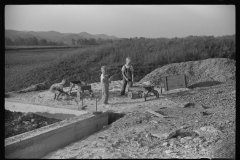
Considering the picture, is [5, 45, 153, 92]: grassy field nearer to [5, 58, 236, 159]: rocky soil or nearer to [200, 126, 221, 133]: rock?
[5, 58, 236, 159]: rocky soil

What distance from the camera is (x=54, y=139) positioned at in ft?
21.2

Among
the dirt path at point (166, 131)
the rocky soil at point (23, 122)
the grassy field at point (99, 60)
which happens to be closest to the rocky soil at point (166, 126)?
the dirt path at point (166, 131)

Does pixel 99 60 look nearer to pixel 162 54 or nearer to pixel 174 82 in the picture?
pixel 162 54

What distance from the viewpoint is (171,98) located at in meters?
11.1

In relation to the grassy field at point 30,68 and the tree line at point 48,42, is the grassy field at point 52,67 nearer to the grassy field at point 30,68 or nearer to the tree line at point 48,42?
the grassy field at point 30,68

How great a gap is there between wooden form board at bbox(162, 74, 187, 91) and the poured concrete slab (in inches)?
195

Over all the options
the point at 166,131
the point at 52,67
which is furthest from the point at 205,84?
the point at 52,67

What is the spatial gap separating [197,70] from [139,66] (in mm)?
5504

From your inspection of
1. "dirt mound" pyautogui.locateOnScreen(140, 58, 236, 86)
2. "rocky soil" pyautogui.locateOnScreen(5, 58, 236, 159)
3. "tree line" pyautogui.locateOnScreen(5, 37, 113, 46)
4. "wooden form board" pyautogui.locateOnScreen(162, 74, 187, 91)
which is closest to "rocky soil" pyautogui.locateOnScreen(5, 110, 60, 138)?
"rocky soil" pyautogui.locateOnScreen(5, 58, 236, 159)

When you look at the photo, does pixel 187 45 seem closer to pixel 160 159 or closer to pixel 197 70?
pixel 197 70

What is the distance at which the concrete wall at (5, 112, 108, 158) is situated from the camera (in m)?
5.58

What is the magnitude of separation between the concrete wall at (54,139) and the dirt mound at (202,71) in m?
7.12

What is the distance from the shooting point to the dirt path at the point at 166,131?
5844 mm
